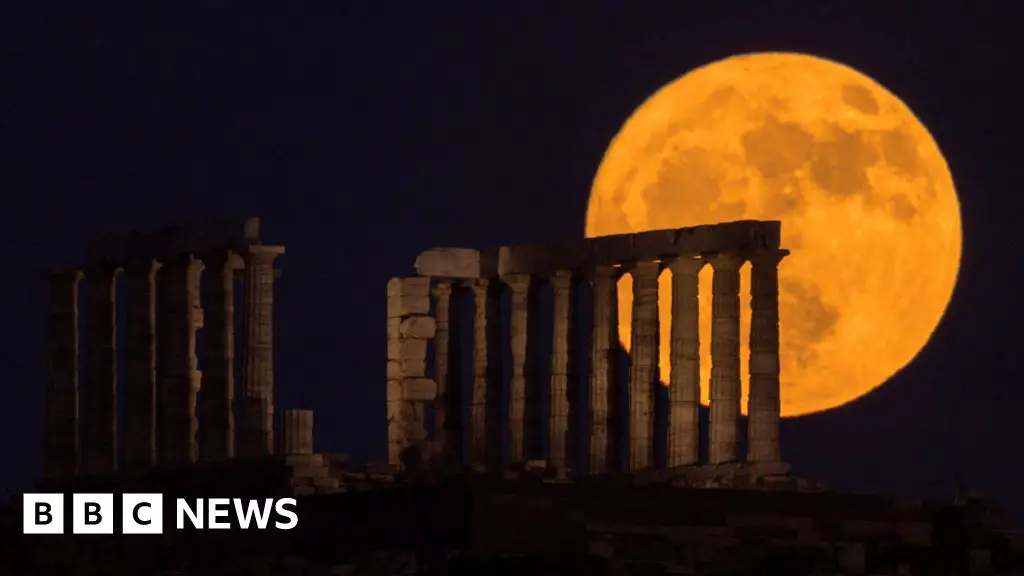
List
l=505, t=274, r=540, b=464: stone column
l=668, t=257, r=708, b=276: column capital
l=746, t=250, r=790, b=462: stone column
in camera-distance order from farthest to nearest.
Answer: l=505, t=274, r=540, b=464: stone column
l=668, t=257, r=708, b=276: column capital
l=746, t=250, r=790, b=462: stone column

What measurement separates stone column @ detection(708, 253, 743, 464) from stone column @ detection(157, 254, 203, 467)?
1401cm

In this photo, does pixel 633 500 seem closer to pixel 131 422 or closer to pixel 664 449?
pixel 131 422

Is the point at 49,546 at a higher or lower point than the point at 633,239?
lower

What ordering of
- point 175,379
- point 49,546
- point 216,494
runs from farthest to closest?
point 175,379
point 216,494
point 49,546

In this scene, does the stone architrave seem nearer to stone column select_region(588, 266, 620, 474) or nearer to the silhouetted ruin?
the silhouetted ruin

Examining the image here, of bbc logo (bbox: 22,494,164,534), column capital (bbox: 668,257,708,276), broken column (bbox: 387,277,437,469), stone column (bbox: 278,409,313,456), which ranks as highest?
column capital (bbox: 668,257,708,276)

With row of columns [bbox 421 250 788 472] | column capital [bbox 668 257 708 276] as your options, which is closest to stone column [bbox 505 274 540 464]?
row of columns [bbox 421 250 788 472]

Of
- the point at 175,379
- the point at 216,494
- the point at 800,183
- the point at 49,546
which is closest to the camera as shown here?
the point at 49,546

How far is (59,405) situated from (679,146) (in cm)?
Answer: 1995

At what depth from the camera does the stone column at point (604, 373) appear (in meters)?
98.2

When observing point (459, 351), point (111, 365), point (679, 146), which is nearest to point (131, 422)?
Answer: point (111, 365)

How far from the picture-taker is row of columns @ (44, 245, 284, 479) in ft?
297

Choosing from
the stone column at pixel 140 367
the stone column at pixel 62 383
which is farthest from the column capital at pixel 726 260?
the stone column at pixel 62 383

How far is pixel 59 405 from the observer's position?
3861 inches
